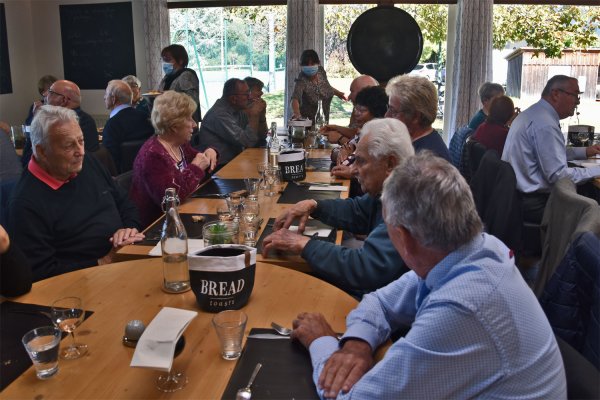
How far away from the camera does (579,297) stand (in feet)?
5.47

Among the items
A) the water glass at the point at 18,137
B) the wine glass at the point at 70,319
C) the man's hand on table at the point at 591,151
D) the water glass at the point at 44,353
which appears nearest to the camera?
the water glass at the point at 44,353

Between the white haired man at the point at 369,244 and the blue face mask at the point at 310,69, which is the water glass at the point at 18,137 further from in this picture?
the white haired man at the point at 369,244

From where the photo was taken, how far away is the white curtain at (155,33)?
6.74 metres

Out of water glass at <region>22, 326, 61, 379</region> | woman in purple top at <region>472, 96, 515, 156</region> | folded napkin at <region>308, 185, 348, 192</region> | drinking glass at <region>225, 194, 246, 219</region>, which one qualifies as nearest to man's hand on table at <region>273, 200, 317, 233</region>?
drinking glass at <region>225, 194, 246, 219</region>

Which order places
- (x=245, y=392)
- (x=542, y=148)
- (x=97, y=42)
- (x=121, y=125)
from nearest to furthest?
(x=245, y=392), (x=542, y=148), (x=121, y=125), (x=97, y=42)

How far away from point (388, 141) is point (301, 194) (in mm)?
1048

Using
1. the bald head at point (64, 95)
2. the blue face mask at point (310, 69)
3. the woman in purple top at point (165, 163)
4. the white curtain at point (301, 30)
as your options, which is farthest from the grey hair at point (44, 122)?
the white curtain at point (301, 30)

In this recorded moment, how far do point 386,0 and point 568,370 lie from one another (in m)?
4.93

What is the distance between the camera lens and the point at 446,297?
1.03 metres

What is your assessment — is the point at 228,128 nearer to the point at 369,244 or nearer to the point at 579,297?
the point at 369,244

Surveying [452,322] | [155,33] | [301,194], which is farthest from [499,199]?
[155,33]

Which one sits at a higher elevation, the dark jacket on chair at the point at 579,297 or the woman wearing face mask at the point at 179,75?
the woman wearing face mask at the point at 179,75

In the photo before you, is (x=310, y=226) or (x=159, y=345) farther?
(x=310, y=226)

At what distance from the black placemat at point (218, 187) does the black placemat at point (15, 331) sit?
141cm
